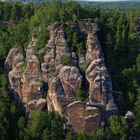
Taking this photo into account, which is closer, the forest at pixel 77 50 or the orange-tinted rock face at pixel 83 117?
the orange-tinted rock face at pixel 83 117

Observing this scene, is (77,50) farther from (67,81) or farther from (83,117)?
(83,117)

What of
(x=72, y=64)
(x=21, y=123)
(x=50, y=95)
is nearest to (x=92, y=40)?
(x=72, y=64)

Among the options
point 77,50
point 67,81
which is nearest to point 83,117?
point 67,81

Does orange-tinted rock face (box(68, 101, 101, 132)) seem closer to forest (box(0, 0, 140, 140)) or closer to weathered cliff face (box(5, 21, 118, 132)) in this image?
weathered cliff face (box(5, 21, 118, 132))

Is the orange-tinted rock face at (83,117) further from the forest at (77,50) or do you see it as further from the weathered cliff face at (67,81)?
the forest at (77,50)

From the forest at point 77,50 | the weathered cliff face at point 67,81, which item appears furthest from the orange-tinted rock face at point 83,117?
the forest at point 77,50
